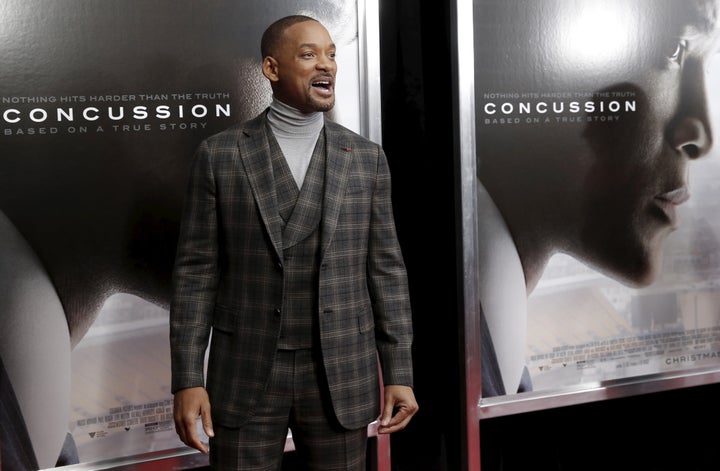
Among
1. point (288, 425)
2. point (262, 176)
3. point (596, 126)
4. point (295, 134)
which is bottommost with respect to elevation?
point (288, 425)

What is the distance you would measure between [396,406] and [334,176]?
539mm

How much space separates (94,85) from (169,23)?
28 centimetres

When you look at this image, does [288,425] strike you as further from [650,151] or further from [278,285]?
[650,151]

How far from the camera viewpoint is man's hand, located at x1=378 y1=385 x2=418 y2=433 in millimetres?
1718

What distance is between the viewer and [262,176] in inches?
63.8

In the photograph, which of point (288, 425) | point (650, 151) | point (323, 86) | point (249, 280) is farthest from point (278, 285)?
point (650, 151)

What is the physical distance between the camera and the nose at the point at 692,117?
2.86 m

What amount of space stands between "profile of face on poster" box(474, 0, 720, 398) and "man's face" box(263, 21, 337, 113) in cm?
103

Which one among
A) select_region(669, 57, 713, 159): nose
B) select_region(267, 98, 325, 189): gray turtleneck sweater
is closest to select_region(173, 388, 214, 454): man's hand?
select_region(267, 98, 325, 189): gray turtleneck sweater

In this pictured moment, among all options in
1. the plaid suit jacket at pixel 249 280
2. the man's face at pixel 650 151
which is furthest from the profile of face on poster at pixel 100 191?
the man's face at pixel 650 151

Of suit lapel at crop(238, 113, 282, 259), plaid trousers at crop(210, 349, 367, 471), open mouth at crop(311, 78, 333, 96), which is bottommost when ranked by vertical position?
plaid trousers at crop(210, 349, 367, 471)

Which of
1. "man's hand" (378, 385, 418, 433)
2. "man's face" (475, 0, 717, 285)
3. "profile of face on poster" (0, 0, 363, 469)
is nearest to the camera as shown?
"man's hand" (378, 385, 418, 433)

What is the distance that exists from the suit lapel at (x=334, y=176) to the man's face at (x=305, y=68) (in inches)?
3.3

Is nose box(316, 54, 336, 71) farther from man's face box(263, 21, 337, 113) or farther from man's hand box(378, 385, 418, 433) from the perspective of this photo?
man's hand box(378, 385, 418, 433)
